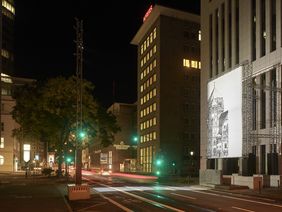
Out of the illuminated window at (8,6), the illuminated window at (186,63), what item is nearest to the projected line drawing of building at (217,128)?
the illuminated window at (186,63)

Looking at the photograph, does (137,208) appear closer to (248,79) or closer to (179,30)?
(248,79)

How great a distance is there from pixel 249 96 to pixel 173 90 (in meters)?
60.7

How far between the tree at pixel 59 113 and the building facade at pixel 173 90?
45962mm

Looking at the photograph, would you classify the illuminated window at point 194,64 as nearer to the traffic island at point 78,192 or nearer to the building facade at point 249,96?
the building facade at point 249,96

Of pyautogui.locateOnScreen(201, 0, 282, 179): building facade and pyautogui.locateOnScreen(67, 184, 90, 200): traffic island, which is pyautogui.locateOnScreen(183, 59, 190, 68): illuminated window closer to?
pyautogui.locateOnScreen(201, 0, 282, 179): building facade

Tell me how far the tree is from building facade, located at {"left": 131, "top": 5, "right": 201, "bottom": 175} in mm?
45962

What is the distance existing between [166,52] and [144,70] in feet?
51.7

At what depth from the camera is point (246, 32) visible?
5703 centimetres

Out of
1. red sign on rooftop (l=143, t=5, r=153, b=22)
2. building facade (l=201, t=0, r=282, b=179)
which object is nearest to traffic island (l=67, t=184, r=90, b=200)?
building facade (l=201, t=0, r=282, b=179)

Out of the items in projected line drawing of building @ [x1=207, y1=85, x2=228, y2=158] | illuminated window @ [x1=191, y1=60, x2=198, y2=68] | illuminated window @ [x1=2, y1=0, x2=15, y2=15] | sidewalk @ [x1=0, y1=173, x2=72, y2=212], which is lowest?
sidewalk @ [x1=0, y1=173, x2=72, y2=212]

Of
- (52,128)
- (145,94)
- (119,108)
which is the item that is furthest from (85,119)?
(119,108)

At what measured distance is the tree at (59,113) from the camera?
56.6 m

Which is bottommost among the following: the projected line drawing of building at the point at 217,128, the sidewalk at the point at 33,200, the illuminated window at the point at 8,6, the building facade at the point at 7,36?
the sidewalk at the point at 33,200

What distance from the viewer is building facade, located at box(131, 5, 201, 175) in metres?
110
